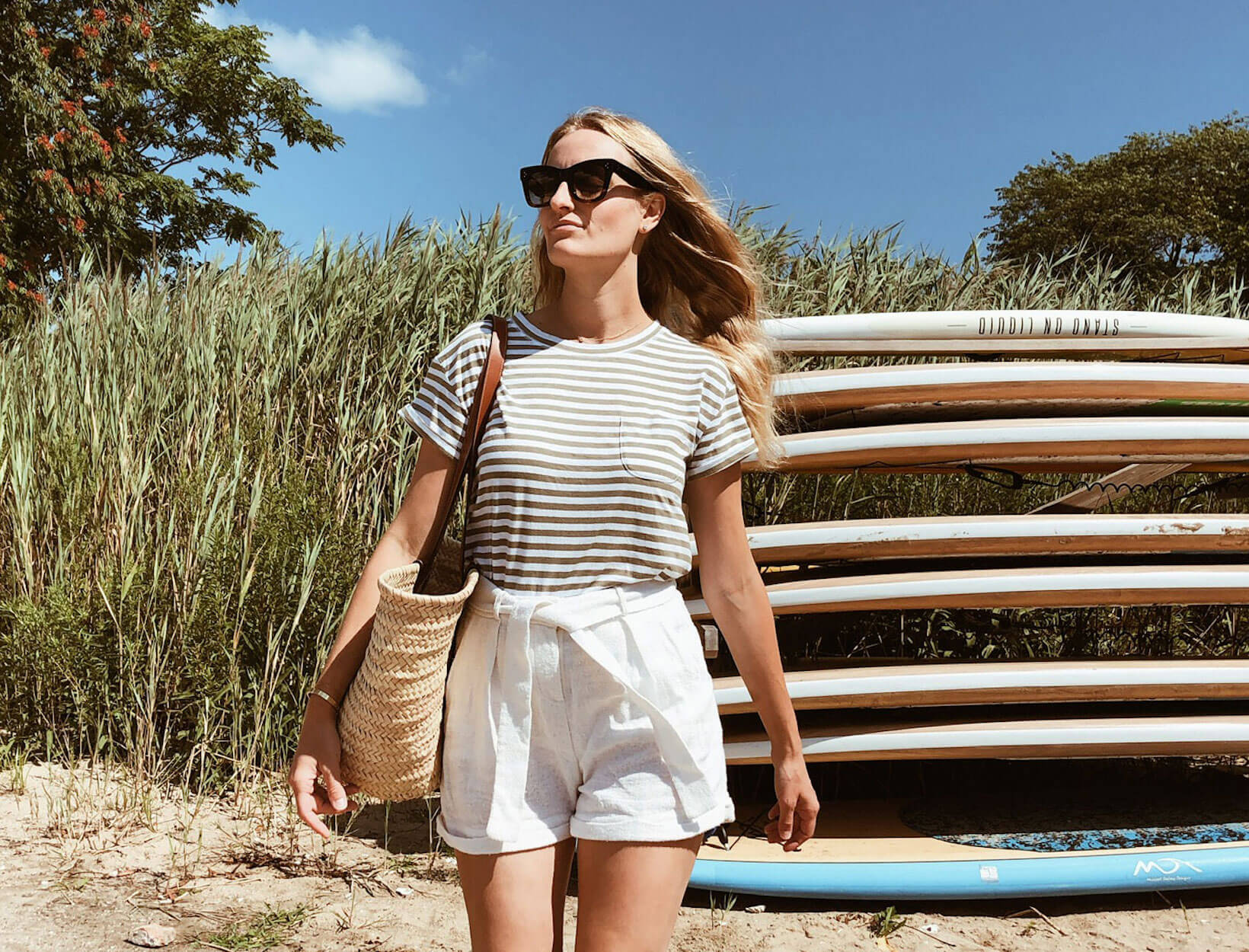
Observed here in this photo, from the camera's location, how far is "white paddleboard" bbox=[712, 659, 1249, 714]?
3.33 m

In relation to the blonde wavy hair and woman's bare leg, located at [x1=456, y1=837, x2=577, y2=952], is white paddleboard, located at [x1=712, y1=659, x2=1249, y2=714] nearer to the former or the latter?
the blonde wavy hair

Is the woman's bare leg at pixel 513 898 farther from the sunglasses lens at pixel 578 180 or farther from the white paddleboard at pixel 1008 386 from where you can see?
the white paddleboard at pixel 1008 386

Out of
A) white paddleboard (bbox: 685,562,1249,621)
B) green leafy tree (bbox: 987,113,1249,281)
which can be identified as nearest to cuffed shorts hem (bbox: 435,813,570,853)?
white paddleboard (bbox: 685,562,1249,621)

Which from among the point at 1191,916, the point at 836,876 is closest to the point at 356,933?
the point at 836,876

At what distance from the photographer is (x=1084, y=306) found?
6906mm

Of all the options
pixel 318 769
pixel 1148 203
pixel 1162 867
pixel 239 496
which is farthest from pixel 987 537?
pixel 1148 203

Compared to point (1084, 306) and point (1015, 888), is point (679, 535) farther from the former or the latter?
point (1084, 306)

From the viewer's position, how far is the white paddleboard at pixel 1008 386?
3422mm

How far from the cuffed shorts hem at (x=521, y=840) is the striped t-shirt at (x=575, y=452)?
32 centimetres

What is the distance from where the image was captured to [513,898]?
1.41m

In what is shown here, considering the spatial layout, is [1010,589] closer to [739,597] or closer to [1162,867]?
[1162,867]

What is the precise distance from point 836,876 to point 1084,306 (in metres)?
4.93

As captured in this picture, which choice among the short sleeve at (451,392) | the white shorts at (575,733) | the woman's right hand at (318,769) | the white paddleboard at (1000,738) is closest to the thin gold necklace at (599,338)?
the short sleeve at (451,392)

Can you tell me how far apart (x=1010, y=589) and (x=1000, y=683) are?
304 millimetres
